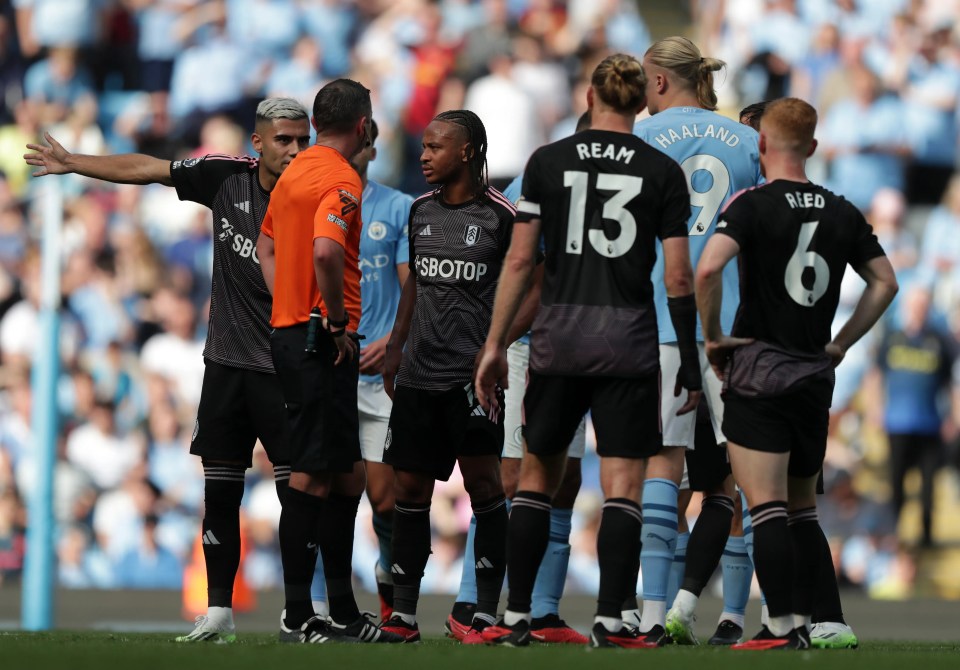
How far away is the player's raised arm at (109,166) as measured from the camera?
7000 mm

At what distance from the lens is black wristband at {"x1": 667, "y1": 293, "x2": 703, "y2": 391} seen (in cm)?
598

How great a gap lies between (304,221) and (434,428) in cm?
104

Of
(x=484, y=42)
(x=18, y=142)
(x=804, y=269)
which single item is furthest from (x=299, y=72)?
(x=804, y=269)

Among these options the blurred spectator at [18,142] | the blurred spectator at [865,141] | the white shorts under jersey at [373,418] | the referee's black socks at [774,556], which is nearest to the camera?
the referee's black socks at [774,556]

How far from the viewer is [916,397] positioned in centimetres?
1388

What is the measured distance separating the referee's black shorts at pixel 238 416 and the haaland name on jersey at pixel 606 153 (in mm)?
1738

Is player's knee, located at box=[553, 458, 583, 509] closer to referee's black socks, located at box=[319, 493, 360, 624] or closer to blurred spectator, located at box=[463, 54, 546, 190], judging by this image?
referee's black socks, located at box=[319, 493, 360, 624]

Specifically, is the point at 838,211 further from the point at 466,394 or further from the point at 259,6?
the point at 259,6

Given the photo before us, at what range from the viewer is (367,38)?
15.3 metres

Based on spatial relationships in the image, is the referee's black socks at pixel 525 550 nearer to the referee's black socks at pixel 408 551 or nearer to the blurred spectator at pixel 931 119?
the referee's black socks at pixel 408 551

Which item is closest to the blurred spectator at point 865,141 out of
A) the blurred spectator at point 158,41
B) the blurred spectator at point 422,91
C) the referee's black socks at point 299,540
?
the blurred spectator at point 422,91

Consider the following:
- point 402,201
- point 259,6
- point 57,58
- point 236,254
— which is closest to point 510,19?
point 259,6

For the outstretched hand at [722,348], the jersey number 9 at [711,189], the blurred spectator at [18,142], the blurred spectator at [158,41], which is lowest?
the outstretched hand at [722,348]

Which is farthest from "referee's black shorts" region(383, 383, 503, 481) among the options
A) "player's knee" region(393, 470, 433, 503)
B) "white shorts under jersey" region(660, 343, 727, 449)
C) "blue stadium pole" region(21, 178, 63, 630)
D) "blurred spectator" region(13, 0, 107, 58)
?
"blurred spectator" region(13, 0, 107, 58)
